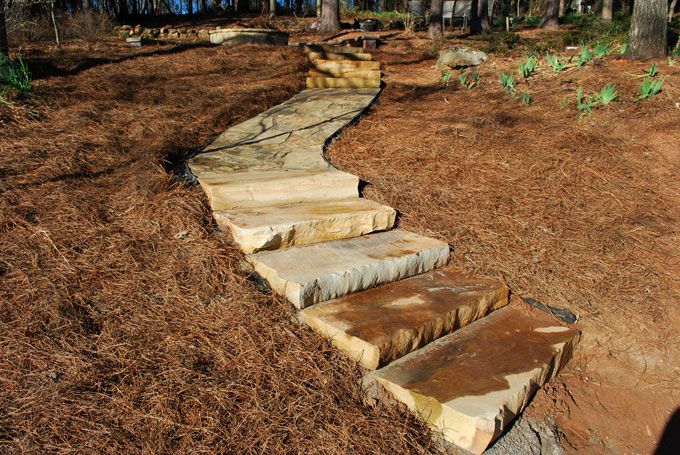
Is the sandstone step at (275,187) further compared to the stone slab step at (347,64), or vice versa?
the stone slab step at (347,64)

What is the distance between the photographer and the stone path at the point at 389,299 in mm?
1943

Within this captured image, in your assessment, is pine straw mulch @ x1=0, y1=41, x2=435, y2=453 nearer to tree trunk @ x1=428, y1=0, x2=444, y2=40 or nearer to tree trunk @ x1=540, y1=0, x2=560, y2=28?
tree trunk @ x1=428, y1=0, x2=444, y2=40

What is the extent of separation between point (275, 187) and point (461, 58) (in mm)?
4721

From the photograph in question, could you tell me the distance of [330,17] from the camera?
10922 millimetres

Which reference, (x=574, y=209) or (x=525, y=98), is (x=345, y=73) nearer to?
(x=525, y=98)

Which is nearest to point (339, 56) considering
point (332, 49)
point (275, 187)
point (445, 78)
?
point (332, 49)

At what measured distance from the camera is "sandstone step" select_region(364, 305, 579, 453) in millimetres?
1812

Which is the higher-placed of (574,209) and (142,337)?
(574,209)

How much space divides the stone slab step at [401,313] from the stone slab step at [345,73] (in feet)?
14.7

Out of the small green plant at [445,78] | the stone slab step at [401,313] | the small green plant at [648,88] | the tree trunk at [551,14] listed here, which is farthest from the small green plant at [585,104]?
the tree trunk at [551,14]

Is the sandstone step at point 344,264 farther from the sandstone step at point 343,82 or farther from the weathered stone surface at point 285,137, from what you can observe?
the sandstone step at point 343,82

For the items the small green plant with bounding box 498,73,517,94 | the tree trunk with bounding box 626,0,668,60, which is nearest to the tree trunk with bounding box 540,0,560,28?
the tree trunk with bounding box 626,0,668,60

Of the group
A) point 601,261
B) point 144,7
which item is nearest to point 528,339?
point 601,261

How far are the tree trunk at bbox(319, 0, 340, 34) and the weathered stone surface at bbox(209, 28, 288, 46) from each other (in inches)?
98.5
